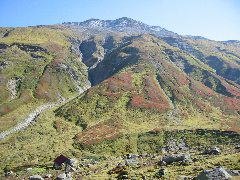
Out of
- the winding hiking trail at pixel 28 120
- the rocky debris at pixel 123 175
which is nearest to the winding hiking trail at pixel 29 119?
the winding hiking trail at pixel 28 120

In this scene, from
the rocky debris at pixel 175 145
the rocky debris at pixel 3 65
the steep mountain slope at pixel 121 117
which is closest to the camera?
the steep mountain slope at pixel 121 117

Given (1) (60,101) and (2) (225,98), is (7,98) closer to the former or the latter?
(1) (60,101)

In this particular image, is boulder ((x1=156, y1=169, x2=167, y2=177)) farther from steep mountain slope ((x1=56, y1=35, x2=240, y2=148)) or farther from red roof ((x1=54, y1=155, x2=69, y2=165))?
steep mountain slope ((x1=56, y1=35, x2=240, y2=148))

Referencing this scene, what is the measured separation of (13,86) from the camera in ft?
544

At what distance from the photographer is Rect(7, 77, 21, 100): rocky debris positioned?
155500mm

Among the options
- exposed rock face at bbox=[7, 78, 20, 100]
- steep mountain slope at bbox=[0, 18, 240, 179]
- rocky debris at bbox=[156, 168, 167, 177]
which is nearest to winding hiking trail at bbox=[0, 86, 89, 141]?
steep mountain slope at bbox=[0, 18, 240, 179]

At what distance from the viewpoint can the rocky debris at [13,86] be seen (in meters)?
156

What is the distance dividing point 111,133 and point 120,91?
40.9 m

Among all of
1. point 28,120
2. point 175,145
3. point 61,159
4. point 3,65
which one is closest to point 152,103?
point 175,145

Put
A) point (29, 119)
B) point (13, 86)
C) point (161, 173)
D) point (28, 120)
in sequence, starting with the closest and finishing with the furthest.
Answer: point (161, 173) → point (28, 120) → point (29, 119) → point (13, 86)

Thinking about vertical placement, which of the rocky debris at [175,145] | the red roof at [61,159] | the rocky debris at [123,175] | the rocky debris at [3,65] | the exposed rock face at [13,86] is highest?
the rocky debris at [3,65]

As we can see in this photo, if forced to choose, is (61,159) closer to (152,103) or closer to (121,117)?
(121,117)

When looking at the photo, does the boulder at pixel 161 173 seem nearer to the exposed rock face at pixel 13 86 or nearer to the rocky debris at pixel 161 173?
the rocky debris at pixel 161 173

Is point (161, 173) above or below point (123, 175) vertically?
above
